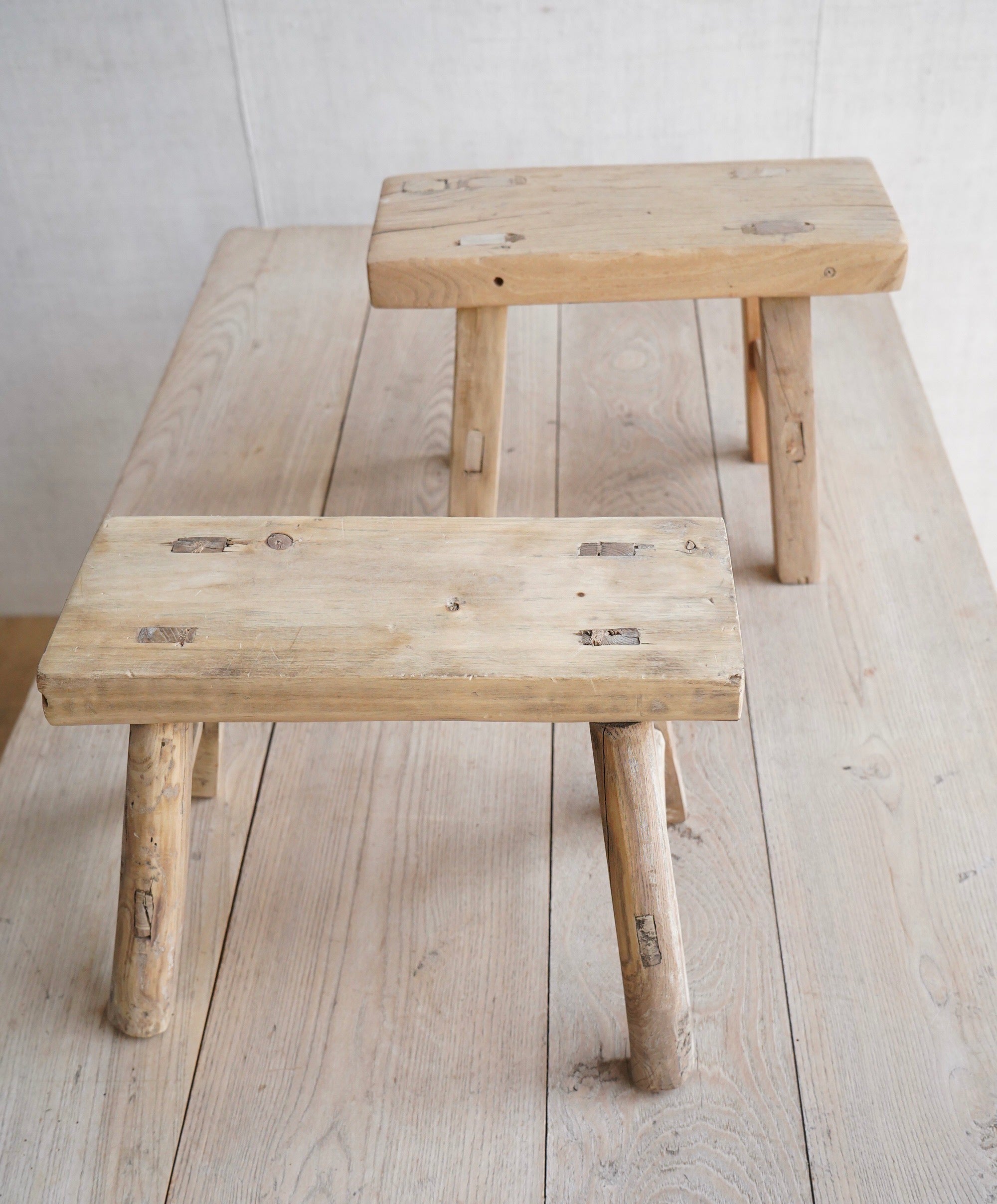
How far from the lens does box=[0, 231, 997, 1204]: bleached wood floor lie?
3.18 feet

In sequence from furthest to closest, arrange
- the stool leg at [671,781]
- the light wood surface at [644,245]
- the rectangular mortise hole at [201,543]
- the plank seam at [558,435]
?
the plank seam at [558,435], the light wood surface at [644,245], the stool leg at [671,781], the rectangular mortise hole at [201,543]

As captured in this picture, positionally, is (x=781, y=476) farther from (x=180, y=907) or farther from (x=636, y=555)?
(x=180, y=907)

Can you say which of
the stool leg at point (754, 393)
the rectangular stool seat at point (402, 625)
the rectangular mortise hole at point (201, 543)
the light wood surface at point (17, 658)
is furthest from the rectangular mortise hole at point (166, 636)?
the light wood surface at point (17, 658)

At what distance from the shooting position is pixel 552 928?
3.73 feet

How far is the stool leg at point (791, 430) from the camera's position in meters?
1.40

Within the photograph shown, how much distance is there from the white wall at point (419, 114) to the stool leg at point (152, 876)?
4.73ft

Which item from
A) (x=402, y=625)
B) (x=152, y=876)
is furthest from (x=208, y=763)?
(x=402, y=625)

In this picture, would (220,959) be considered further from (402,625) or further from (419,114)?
(419,114)

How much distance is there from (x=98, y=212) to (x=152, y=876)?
5.30 ft

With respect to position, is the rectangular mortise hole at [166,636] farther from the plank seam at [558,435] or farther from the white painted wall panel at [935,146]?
the white painted wall panel at [935,146]

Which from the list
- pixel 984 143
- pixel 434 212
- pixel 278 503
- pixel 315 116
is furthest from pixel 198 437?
pixel 984 143

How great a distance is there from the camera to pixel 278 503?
165 cm

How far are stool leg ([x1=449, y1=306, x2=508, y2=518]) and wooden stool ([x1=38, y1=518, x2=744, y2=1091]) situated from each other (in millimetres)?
410

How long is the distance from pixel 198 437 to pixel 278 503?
0.22 m
